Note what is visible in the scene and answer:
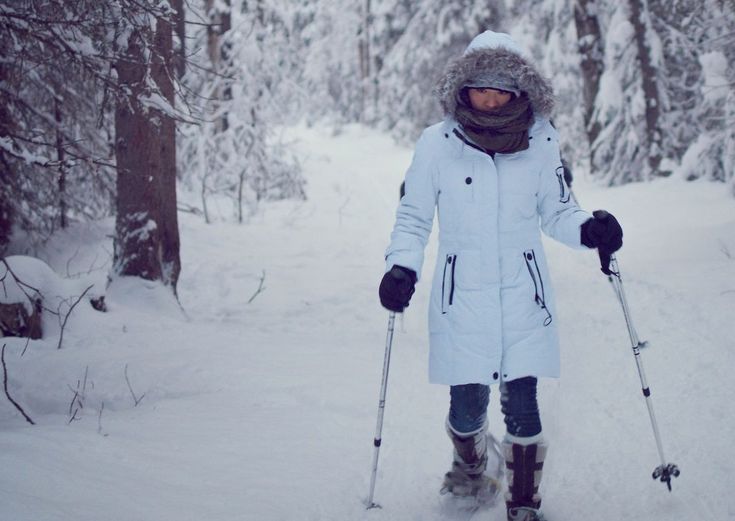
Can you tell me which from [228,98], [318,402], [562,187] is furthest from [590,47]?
[562,187]

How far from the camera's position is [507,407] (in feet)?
10.6

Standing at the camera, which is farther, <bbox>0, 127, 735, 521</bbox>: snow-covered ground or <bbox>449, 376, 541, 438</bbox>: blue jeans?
<bbox>0, 127, 735, 521</bbox>: snow-covered ground

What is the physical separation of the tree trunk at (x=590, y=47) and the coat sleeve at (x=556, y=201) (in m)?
13.9

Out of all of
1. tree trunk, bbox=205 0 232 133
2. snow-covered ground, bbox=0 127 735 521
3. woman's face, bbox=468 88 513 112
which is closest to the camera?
woman's face, bbox=468 88 513 112

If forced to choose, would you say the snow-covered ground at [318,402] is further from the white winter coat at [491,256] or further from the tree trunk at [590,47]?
the tree trunk at [590,47]

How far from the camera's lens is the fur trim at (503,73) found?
316cm

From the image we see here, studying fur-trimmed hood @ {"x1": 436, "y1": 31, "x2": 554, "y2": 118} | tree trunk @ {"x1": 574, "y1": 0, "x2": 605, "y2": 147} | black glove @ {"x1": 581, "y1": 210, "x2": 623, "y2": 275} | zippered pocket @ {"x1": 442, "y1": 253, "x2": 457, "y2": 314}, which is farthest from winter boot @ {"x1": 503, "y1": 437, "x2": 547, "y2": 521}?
tree trunk @ {"x1": 574, "y1": 0, "x2": 605, "y2": 147}

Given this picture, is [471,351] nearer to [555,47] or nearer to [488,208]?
[488,208]

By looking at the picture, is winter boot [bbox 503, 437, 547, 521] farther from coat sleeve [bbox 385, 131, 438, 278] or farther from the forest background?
the forest background

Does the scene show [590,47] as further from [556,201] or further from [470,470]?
[470,470]

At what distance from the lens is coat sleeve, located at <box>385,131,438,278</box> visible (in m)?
3.28

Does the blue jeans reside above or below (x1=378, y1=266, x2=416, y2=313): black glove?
below

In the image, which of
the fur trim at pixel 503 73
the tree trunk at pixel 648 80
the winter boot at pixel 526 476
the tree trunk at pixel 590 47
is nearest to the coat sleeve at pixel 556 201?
the fur trim at pixel 503 73

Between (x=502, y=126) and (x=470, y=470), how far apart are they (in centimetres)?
170
